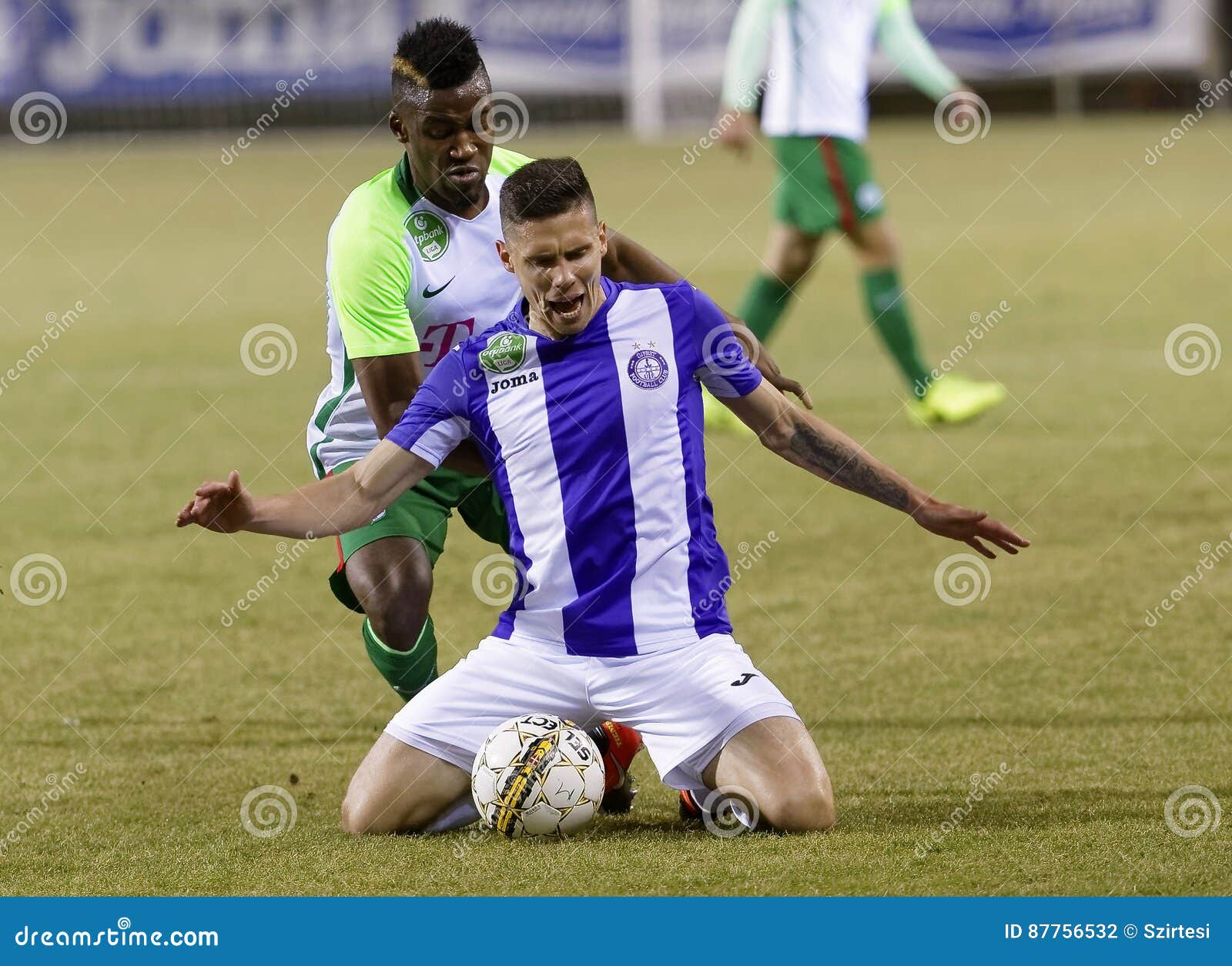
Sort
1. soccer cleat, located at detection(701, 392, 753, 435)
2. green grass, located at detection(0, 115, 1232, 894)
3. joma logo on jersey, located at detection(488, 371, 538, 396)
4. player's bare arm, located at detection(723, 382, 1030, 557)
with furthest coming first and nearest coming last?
soccer cleat, located at detection(701, 392, 753, 435), joma logo on jersey, located at detection(488, 371, 538, 396), player's bare arm, located at detection(723, 382, 1030, 557), green grass, located at detection(0, 115, 1232, 894)

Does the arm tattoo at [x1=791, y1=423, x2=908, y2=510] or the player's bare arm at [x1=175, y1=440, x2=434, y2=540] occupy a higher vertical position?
the arm tattoo at [x1=791, y1=423, x2=908, y2=510]

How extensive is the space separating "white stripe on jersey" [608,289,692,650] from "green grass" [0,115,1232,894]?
1.93 ft

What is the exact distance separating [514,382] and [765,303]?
5.90 meters

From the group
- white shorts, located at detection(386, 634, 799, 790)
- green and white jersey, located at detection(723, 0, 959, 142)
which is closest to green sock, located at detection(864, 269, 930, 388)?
green and white jersey, located at detection(723, 0, 959, 142)

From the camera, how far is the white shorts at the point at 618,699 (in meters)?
4.76

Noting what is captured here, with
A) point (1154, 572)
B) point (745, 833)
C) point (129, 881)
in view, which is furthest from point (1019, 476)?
point (129, 881)

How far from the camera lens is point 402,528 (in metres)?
5.66

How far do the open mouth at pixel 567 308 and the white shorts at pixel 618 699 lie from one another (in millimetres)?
873

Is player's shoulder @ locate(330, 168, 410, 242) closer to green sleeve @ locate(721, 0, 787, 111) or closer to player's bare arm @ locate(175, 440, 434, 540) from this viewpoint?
player's bare arm @ locate(175, 440, 434, 540)

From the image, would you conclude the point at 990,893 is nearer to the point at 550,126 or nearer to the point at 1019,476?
the point at 1019,476

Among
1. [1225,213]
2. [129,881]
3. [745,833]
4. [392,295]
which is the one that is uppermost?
[1225,213]

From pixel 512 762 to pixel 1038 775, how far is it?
1.52 metres

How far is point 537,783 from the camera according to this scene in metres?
4.61

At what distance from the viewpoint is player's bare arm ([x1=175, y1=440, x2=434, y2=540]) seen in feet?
14.1
